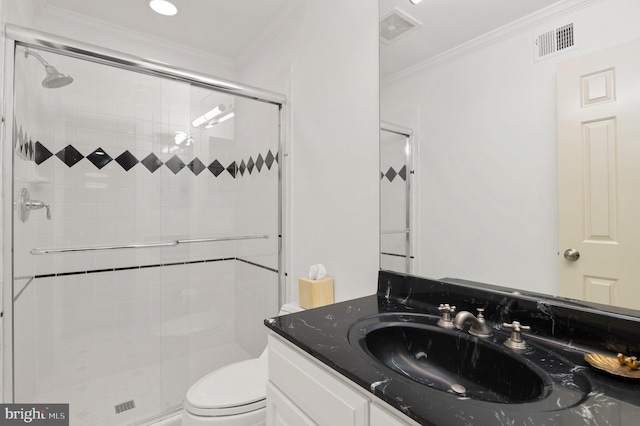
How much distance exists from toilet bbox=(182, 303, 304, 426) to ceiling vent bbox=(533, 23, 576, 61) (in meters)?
1.58

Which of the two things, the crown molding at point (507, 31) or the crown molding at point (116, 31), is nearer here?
the crown molding at point (507, 31)

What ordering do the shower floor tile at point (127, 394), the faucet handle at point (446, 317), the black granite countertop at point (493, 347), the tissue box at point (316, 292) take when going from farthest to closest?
1. the shower floor tile at point (127, 394)
2. the tissue box at point (316, 292)
3. the faucet handle at point (446, 317)
4. the black granite countertop at point (493, 347)

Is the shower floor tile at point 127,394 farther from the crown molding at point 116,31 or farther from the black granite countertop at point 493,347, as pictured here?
the crown molding at point 116,31

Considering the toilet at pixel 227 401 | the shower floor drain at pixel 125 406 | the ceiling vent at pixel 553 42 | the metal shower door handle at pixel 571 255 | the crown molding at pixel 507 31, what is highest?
the crown molding at pixel 507 31

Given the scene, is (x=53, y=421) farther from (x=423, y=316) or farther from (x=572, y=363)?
(x=572, y=363)

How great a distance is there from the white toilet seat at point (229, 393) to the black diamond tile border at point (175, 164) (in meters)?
1.30

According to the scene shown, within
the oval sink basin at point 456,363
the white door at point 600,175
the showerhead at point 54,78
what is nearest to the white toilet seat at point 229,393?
the oval sink basin at point 456,363

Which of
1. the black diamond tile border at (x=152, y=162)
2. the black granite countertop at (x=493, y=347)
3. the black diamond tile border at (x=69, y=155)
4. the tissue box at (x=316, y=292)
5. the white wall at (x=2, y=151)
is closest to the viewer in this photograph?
the black granite countertop at (x=493, y=347)

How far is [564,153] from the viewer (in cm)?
85

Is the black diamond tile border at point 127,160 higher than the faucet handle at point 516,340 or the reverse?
higher

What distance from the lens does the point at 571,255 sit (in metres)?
0.85

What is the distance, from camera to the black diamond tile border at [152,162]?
2111 millimetres

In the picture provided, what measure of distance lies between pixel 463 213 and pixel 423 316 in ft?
1.27

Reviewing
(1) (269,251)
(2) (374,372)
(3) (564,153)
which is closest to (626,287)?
(3) (564,153)
